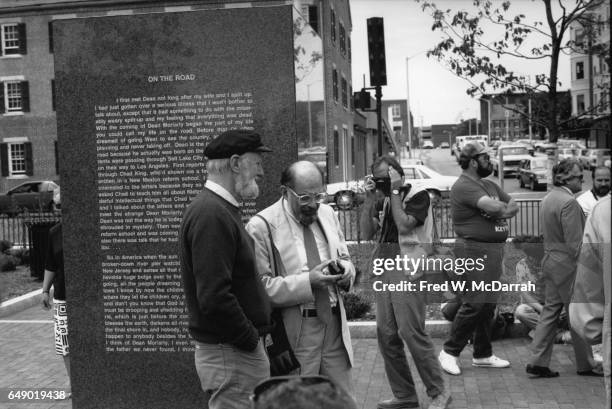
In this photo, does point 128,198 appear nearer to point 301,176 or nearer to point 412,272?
point 301,176

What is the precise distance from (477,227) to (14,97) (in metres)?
42.5

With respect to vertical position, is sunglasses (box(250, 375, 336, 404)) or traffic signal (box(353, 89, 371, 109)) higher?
traffic signal (box(353, 89, 371, 109))

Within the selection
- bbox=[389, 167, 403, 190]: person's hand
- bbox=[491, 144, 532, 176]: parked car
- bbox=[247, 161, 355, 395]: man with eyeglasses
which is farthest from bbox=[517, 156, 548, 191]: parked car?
bbox=[247, 161, 355, 395]: man with eyeglasses

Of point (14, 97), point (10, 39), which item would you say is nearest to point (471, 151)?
point (14, 97)

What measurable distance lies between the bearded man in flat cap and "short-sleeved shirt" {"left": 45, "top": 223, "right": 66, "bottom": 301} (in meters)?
3.32

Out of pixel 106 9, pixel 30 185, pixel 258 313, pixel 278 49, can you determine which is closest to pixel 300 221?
pixel 258 313

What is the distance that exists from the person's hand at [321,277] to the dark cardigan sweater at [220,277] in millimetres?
390

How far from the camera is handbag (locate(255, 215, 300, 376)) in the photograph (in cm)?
435

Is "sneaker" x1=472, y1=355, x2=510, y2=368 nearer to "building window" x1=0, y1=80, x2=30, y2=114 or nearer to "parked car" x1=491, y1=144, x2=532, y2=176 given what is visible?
"parked car" x1=491, y1=144, x2=532, y2=176

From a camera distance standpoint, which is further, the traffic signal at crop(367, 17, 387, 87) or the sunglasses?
the traffic signal at crop(367, 17, 387, 87)

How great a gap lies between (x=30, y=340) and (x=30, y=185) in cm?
3073

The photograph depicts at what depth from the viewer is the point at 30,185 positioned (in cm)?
3866

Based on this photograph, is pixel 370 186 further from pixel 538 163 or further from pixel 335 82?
pixel 335 82

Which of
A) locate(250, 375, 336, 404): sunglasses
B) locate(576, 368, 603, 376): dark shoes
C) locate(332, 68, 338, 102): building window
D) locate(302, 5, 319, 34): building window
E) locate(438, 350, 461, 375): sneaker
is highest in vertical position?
locate(302, 5, 319, 34): building window
